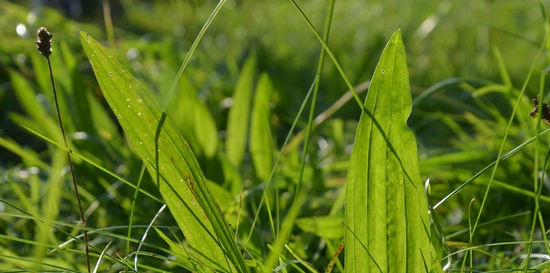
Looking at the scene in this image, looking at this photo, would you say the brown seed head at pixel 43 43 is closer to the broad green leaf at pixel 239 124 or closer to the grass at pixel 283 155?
the grass at pixel 283 155

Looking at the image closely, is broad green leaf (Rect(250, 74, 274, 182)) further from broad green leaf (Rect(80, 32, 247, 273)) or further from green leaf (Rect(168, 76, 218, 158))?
broad green leaf (Rect(80, 32, 247, 273))

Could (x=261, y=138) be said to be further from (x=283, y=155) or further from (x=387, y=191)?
(x=387, y=191)

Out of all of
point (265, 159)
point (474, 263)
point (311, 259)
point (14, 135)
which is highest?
point (14, 135)

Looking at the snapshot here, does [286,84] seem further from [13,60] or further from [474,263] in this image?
[474,263]

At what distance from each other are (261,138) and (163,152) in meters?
0.76

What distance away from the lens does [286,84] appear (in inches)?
95.1

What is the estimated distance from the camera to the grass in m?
0.74

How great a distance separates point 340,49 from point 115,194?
5.57 ft

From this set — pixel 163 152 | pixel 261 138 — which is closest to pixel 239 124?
pixel 261 138

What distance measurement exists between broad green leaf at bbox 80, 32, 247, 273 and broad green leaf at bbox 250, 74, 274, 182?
1.98 ft

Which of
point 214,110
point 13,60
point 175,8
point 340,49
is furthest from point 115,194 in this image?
point 175,8

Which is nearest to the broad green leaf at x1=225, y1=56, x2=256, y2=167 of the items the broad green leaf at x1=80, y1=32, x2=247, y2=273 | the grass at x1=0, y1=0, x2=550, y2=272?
the grass at x1=0, y1=0, x2=550, y2=272

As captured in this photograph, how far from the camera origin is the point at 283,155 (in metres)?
1.51

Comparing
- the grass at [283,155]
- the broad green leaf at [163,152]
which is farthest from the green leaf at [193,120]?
the broad green leaf at [163,152]
